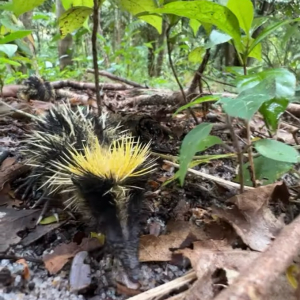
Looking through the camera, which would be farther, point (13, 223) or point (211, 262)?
point (13, 223)

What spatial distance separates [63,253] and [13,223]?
0.27m

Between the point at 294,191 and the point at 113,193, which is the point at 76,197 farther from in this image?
the point at 294,191

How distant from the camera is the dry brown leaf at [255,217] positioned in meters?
1.04

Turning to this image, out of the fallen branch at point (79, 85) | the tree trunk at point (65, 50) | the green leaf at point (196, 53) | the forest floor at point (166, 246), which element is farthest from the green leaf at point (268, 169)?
the tree trunk at point (65, 50)

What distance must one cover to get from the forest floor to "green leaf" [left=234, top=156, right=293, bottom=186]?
1.1 inches

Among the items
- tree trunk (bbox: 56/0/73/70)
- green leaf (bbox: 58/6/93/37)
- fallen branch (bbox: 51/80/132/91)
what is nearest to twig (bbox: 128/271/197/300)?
green leaf (bbox: 58/6/93/37)

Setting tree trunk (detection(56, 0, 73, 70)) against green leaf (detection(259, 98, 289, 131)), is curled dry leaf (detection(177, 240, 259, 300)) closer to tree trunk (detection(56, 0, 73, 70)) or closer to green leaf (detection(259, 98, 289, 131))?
green leaf (detection(259, 98, 289, 131))

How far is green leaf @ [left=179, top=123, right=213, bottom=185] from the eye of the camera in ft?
2.96

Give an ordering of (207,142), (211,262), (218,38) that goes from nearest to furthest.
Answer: (211,262), (207,142), (218,38)

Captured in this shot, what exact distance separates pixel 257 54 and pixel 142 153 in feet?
2.00

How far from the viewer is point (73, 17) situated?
5.48 ft

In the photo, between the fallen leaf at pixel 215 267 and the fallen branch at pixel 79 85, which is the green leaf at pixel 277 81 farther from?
the fallen branch at pixel 79 85

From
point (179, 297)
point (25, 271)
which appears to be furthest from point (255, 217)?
point (25, 271)

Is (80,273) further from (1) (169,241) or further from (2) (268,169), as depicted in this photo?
(2) (268,169)
